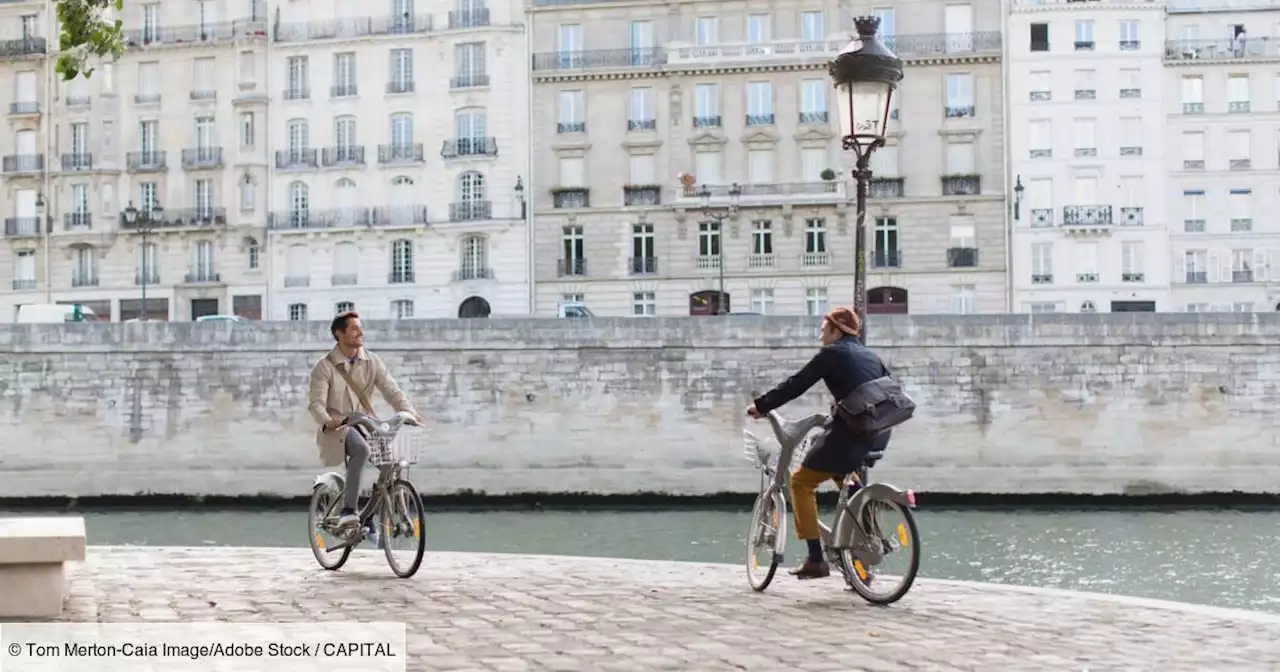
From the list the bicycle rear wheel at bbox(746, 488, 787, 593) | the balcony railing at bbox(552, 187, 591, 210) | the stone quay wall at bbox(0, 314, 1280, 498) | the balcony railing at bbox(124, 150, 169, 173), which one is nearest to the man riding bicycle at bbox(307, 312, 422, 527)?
the bicycle rear wheel at bbox(746, 488, 787, 593)

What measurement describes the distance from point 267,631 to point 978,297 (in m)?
35.0

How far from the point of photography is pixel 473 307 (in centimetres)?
4216

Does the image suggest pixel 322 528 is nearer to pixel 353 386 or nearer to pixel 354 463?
pixel 354 463

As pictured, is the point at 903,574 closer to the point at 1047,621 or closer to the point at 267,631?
the point at 1047,621

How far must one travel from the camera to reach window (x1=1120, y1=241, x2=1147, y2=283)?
4078 cm

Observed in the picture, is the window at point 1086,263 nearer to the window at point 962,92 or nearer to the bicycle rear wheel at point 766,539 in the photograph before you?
the window at point 962,92

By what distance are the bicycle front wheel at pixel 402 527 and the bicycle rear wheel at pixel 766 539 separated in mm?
1888

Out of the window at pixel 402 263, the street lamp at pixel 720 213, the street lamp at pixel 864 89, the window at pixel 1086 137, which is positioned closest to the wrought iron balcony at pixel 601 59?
the street lamp at pixel 720 213

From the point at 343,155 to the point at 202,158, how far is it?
4.17 m

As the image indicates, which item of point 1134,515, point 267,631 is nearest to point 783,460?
point 267,631

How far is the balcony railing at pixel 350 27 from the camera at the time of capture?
4272 cm

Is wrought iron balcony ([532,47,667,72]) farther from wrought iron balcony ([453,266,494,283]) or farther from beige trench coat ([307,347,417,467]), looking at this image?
beige trench coat ([307,347,417,467])

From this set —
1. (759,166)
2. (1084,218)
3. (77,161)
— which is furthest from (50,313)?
(1084,218)

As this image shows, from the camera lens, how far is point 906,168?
132ft
